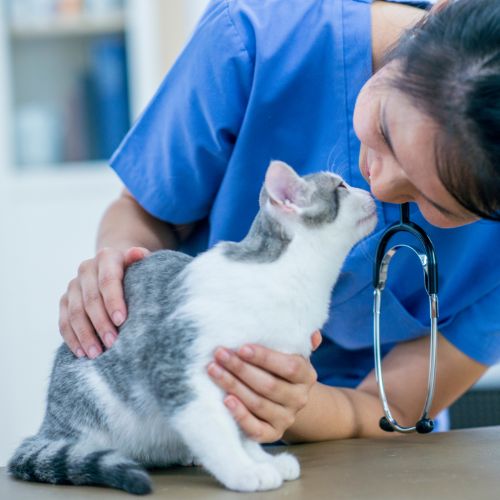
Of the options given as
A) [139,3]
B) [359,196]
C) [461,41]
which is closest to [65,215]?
[139,3]

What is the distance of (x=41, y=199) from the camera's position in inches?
101

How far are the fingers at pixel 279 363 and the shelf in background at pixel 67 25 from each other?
193 cm

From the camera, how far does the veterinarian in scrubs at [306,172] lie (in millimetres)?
883

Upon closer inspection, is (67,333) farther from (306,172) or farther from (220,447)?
(306,172)

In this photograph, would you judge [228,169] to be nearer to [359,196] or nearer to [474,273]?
[359,196]

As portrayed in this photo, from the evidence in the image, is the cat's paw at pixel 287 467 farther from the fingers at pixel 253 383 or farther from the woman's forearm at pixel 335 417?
the woman's forearm at pixel 335 417

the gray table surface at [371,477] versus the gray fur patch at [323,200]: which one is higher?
the gray fur patch at [323,200]

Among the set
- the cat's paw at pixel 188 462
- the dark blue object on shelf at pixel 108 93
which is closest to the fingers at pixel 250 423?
the cat's paw at pixel 188 462

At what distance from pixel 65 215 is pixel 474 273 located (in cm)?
166

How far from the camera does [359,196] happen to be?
39.0 inches

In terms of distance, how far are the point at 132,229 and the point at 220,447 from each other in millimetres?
479

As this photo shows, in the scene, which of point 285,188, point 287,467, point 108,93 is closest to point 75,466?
point 287,467

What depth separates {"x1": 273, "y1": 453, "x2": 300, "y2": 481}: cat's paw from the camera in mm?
863

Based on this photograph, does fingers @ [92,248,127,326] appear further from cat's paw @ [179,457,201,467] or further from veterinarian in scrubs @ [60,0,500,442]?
cat's paw @ [179,457,201,467]
